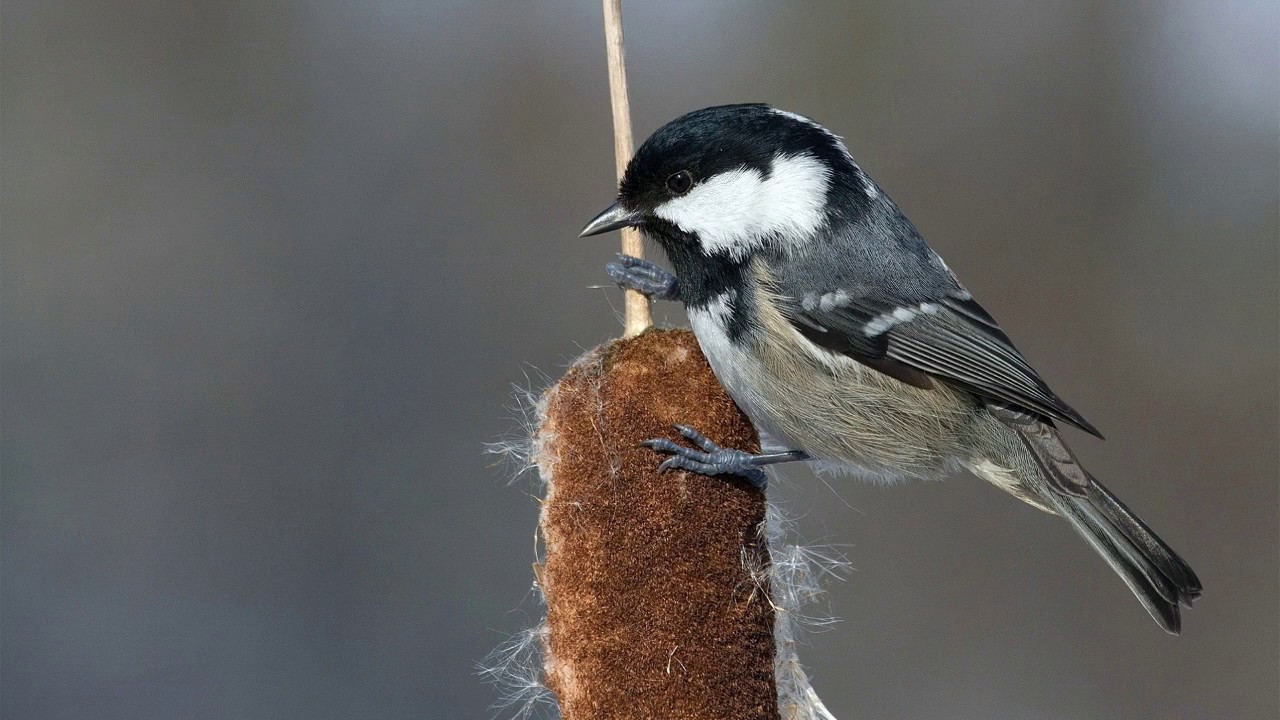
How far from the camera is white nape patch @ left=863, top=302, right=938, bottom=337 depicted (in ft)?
5.28

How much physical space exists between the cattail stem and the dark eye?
0.09 m

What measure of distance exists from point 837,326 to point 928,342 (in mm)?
182

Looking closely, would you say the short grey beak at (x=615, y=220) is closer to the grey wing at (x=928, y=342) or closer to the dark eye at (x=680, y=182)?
the dark eye at (x=680, y=182)

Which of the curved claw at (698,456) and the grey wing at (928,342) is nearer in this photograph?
the curved claw at (698,456)

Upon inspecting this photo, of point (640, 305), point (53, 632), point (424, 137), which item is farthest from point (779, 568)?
point (424, 137)

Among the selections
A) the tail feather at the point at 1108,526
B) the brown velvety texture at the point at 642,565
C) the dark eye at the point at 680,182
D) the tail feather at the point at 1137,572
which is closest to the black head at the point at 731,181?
the dark eye at the point at 680,182

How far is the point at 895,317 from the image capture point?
1.63 m

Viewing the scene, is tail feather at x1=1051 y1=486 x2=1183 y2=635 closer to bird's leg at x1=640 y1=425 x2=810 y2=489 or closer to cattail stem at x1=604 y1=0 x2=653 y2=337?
bird's leg at x1=640 y1=425 x2=810 y2=489

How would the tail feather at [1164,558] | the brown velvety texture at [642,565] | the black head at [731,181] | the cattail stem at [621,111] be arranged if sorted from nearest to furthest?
the brown velvety texture at [642,565], the cattail stem at [621,111], the black head at [731,181], the tail feather at [1164,558]

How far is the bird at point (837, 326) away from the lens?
150cm

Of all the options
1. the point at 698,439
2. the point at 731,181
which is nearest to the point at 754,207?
the point at 731,181

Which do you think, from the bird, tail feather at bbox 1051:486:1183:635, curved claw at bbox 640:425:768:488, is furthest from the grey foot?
tail feather at bbox 1051:486:1183:635

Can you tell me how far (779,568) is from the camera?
1300 millimetres

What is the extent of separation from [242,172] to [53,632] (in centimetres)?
171
